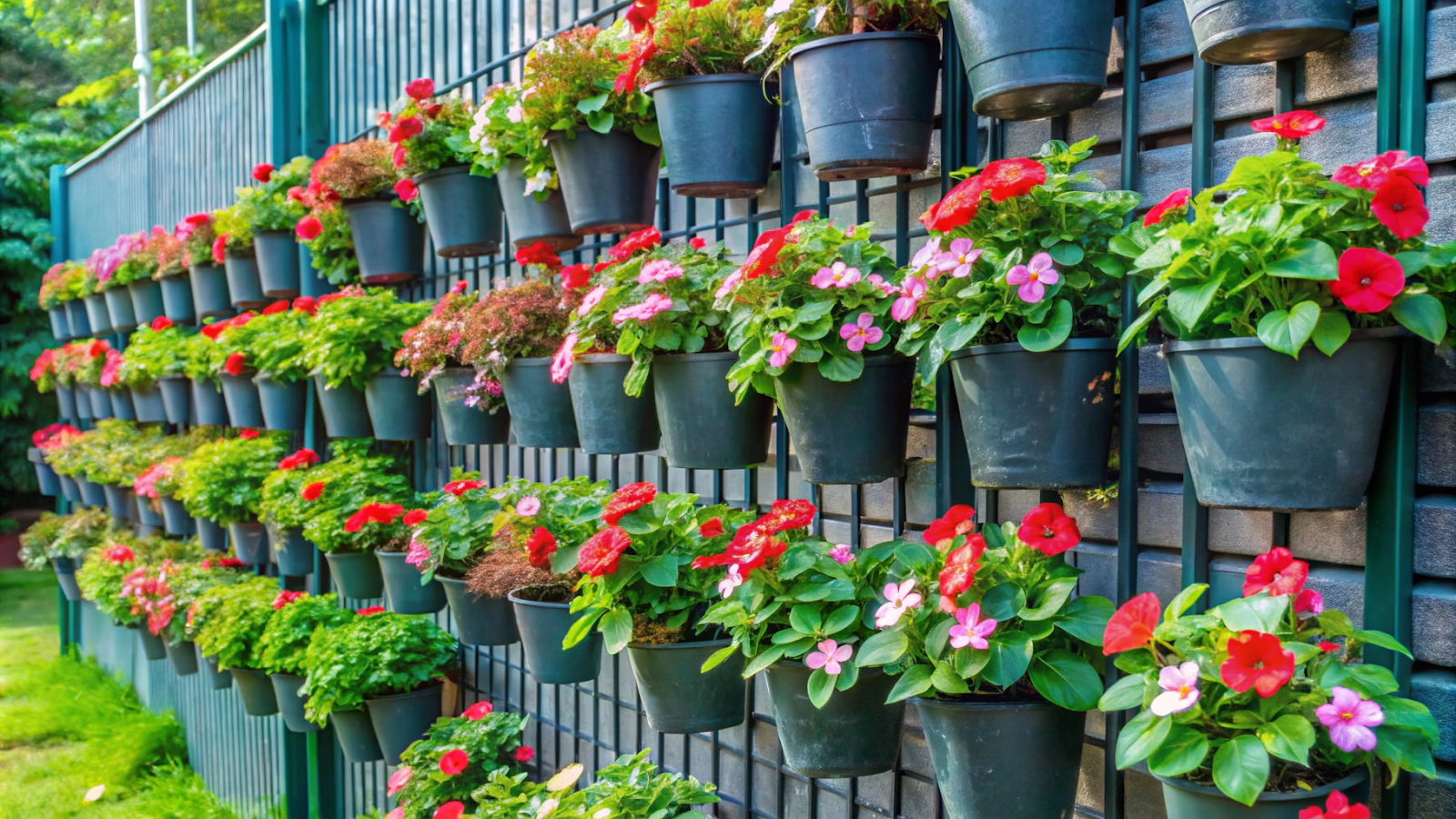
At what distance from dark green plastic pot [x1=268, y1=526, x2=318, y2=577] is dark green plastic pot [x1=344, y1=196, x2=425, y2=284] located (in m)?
1.07

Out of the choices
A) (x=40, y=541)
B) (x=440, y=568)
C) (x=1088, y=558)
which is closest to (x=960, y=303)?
(x=1088, y=558)

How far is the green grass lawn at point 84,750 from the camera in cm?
507

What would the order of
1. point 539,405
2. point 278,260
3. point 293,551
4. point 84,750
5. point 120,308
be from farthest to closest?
point 84,750 → point 120,308 → point 278,260 → point 293,551 → point 539,405

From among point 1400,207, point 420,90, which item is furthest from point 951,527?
point 420,90

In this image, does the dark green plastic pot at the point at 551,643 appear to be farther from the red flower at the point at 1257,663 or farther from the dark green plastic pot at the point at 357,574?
the red flower at the point at 1257,663

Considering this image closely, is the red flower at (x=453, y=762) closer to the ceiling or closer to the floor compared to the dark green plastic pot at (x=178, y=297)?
closer to the floor

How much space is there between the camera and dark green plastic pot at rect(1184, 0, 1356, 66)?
119 cm

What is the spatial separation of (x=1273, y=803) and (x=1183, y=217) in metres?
0.66

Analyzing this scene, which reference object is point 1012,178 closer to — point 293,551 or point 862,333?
point 862,333

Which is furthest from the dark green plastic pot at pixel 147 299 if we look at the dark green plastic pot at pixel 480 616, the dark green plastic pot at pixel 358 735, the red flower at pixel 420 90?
the dark green plastic pot at pixel 480 616

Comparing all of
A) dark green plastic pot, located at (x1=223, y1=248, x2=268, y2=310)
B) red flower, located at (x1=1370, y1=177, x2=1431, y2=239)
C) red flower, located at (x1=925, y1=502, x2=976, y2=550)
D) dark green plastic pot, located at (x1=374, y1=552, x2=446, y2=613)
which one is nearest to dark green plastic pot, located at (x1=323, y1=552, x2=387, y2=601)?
dark green plastic pot, located at (x1=374, y1=552, x2=446, y2=613)

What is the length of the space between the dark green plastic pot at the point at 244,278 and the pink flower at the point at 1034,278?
3.57 m

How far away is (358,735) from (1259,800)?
2.82 metres

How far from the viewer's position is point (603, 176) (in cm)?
219
